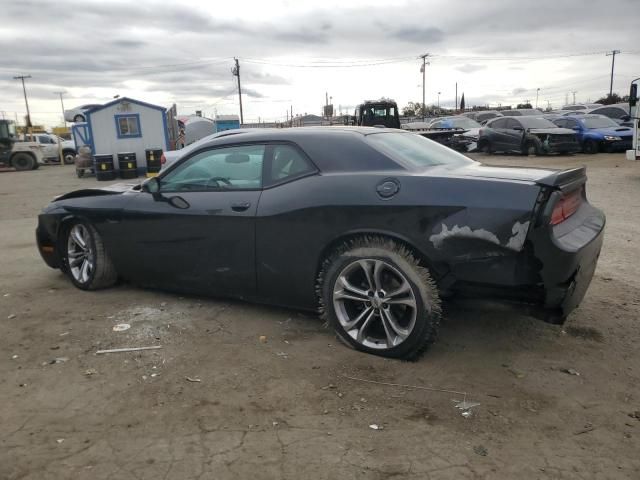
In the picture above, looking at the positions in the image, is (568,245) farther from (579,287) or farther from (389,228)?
(389,228)

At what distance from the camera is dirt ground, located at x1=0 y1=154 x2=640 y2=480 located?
2453 millimetres

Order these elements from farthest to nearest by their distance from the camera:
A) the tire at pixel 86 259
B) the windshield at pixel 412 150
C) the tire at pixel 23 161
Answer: the tire at pixel 23 161 → the tire at pixel 86 259 → the windshield at pixel 412 150

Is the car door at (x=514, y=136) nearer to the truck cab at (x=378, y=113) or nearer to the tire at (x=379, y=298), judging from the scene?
the truck cab at (x=378, y=113)

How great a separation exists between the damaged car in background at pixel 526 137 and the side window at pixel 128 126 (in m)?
13.3

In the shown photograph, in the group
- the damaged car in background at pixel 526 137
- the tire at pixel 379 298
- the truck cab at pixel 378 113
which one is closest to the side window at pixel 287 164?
the tire at pixel 379 298

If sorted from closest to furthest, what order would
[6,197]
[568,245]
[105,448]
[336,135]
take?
[105,448] < [568,245] < [336,135] < [6,197]


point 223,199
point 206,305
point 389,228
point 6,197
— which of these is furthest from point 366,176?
point 6,197

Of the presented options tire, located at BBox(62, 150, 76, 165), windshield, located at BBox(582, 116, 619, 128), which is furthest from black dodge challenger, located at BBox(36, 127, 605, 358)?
tire, located at BBox(62, 150, 76, 165)

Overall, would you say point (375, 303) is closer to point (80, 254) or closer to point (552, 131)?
point (80, 254)

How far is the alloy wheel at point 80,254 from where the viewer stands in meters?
4.91

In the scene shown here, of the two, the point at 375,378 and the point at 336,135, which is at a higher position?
the point at 336,135

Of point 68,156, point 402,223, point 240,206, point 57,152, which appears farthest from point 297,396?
point 57,152

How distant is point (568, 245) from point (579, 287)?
0.34 m

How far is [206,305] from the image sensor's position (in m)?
4.54
